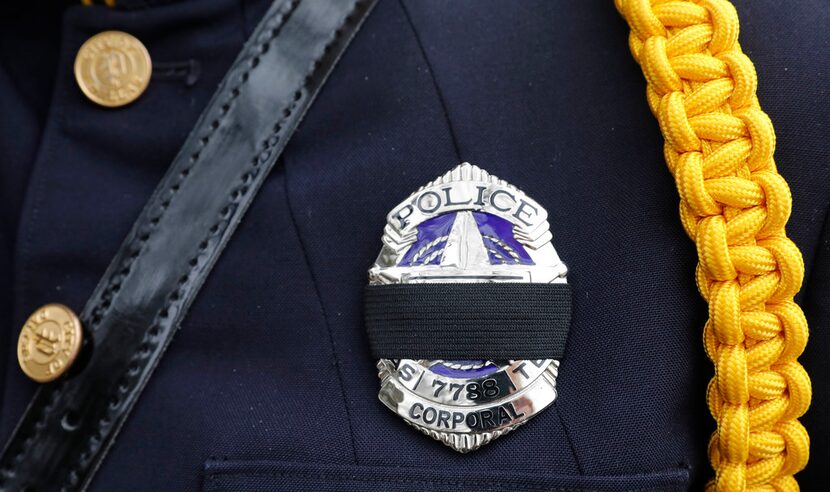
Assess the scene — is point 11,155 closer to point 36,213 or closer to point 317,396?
point 36,213

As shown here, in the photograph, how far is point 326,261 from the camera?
2.18 feet

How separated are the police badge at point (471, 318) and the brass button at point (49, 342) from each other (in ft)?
0.82

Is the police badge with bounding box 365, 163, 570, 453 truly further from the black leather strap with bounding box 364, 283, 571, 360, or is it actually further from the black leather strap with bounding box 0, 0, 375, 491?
the black leather strap with bounding box 0, 0, 375, 491

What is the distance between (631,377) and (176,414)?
367 millimetres

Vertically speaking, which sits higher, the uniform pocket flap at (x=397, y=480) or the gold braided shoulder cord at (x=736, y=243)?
A: the gold braided shoulder cord at (x=736, y=243)

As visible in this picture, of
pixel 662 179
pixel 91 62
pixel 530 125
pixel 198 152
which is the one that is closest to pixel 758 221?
pixel 662 179

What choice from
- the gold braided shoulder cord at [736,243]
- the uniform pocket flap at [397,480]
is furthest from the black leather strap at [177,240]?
the gold braided shoulder cord at [736,243]

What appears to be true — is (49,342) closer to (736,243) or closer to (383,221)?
(383,221)

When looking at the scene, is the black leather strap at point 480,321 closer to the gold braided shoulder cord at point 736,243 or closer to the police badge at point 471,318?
the police badge at point 471,318

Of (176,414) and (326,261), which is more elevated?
(326,261)

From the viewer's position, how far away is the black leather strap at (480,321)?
591 mm

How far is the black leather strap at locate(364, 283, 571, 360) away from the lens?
0.59m

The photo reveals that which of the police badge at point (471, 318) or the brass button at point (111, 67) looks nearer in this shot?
the police badge at point (471, 318)

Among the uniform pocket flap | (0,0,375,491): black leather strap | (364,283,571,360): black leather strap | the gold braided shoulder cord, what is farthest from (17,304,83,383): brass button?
the gold braided shoulder cord
